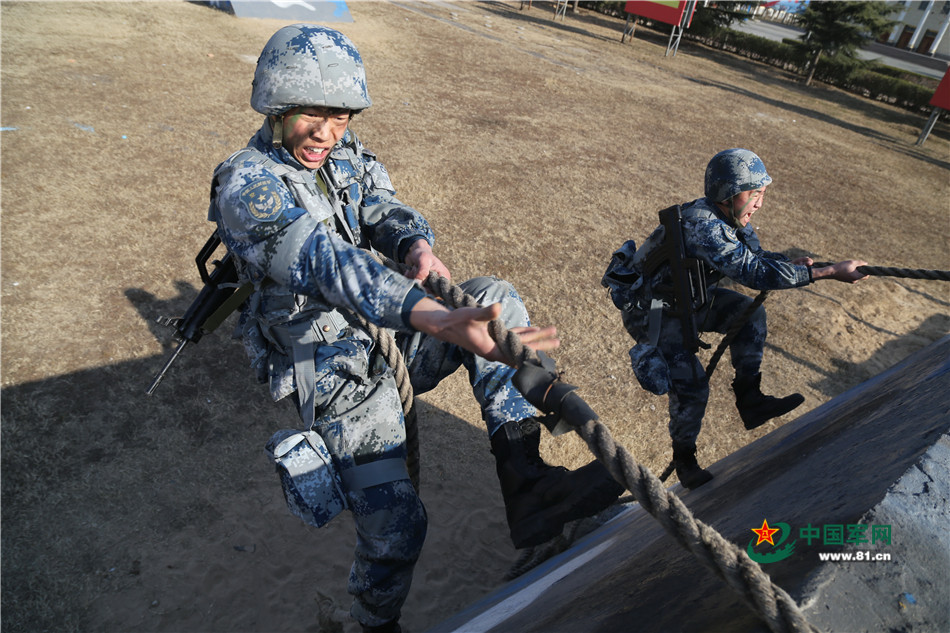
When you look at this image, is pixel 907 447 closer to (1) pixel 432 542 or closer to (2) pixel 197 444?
(1) pixel 432 542

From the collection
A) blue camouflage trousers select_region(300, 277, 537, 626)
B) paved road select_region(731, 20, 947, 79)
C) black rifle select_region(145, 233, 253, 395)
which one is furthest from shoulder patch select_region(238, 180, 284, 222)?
paved road select_region(731, 20, 947, 79)

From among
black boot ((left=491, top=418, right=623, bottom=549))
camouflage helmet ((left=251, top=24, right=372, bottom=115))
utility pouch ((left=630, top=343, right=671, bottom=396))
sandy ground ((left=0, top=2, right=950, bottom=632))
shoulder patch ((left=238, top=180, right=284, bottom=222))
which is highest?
camouflage helmet ((left=251, top=24, right=372, bottom=115))

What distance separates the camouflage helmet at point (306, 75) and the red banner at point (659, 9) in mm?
22527

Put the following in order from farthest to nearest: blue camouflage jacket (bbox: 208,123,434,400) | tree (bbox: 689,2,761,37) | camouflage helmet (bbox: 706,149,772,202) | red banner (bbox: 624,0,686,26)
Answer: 1. tree (bbox: 689,2,761,37)
2. red banner (bbox: 624,0,686,26)
3. camouflage helmet (bbox: 706,149,772,202)
4. blue camouflage jacket (bbox: 208,123,434,400)

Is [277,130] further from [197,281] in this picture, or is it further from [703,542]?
[197,281]

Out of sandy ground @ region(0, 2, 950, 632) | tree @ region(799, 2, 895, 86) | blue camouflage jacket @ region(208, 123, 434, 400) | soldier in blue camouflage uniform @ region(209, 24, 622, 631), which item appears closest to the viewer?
blue camouflage jacket @ region(208, 123, 434, 400)

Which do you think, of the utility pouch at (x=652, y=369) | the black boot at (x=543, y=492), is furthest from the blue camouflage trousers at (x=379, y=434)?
the utility pouch at (x=652, y=369)

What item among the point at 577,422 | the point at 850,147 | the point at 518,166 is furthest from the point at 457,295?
the point at 850,147

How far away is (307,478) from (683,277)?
8.64 feet

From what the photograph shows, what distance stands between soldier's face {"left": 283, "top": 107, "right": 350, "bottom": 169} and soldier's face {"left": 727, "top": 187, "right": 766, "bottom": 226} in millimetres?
2614

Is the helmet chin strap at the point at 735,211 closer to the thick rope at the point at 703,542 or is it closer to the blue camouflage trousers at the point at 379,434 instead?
the blue camouflage trousers at the point at 379,434

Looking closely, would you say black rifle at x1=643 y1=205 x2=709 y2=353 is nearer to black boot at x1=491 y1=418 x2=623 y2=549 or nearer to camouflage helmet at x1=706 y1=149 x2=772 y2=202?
camouflage helmet at x1=706 y1=149 x2=772 y2=202

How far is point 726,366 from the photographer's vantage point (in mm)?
5727

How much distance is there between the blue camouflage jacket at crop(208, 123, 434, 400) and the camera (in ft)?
6.61
